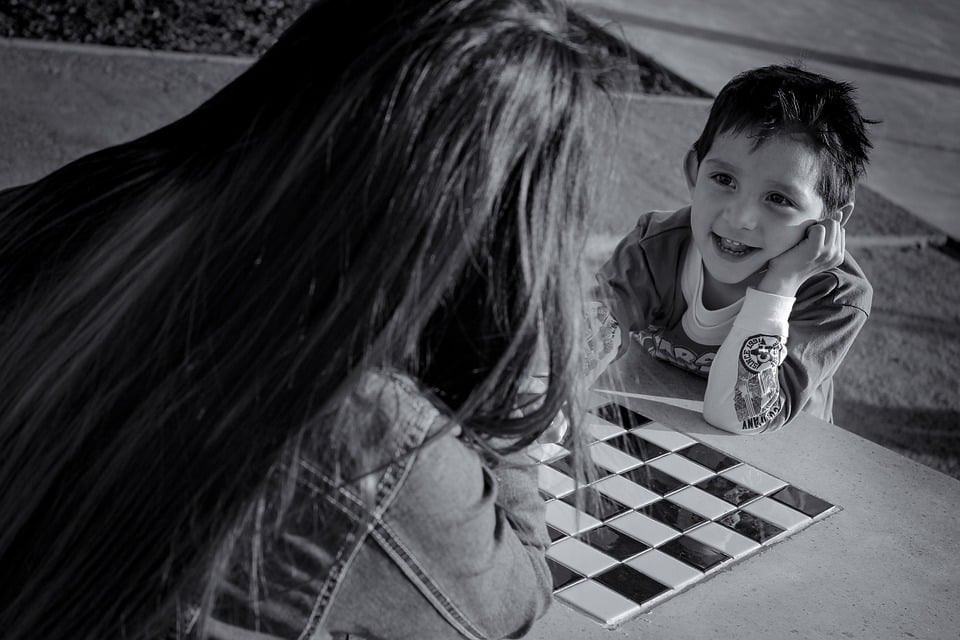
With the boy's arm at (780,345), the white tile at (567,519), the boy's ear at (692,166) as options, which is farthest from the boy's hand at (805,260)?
the white tile at (567,519)

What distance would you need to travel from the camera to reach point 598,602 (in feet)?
5.07

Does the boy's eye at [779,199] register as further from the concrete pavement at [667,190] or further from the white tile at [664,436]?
the concrete pavement at [667,190]

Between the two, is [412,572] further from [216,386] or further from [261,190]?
[261,190]

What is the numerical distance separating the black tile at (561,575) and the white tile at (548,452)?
0.85 ft

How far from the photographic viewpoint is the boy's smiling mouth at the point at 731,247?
2.42 meters

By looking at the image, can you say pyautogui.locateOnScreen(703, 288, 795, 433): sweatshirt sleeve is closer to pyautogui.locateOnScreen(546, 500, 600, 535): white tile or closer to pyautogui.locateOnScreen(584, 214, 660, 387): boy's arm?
pyautogui.locateOnScreen(584, 214, 660, 387): boy's arm

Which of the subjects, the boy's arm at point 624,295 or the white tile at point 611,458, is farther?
the boy's arm at point 624,295

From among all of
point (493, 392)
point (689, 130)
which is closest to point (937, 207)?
point (689, 130)

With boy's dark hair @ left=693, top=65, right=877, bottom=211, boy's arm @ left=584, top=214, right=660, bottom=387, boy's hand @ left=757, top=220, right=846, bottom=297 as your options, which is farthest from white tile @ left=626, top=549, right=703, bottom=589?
boy's dark hair @ left=693, top=65, right=877, bottom=211

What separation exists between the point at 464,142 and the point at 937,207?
5.69 m

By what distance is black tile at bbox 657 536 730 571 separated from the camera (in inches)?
66.3

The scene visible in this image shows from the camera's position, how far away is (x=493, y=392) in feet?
4.04

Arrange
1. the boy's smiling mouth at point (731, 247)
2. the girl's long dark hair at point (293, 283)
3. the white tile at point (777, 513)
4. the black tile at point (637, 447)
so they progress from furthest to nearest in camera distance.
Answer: the boy's smiling mouth at point (731, 247) → the black tile at point (637, 447) → the white tile at point (777, 513) → the girl's long dark hair at point (293, 283)

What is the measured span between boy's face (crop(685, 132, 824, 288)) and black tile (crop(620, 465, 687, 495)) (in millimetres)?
673
